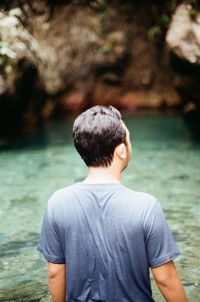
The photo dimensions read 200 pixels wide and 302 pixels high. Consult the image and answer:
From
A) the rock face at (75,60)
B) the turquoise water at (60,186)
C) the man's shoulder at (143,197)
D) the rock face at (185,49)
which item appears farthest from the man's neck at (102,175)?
the rock face at (75,60)

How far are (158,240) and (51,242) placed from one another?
0.45 meters

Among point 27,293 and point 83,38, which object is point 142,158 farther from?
point 83,38

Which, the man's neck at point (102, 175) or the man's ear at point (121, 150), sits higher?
the man's ear at point (121, 150)

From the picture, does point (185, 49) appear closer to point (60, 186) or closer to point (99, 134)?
point (60, 186)

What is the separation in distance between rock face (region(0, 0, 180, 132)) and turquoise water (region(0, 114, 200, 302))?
1.33 m

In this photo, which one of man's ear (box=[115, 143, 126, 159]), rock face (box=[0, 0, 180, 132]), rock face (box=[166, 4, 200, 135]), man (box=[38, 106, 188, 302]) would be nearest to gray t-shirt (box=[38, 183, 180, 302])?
man (box=[38, 106, 188, 302])

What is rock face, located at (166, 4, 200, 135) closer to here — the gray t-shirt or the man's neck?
the man's neck

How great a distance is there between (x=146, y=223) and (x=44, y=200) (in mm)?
3351

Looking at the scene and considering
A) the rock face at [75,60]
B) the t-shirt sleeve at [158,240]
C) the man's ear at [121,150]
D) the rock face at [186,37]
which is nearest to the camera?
the t-shirt sleeve at [158,240]

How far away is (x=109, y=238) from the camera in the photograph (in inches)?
55.5

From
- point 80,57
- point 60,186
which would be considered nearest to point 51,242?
point 60,186

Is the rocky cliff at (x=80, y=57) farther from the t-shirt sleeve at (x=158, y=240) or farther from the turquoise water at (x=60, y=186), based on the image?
the t-shirt sleeve at (x=158, y=240)

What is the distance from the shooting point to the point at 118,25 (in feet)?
47.0

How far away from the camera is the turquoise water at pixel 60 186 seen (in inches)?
110
